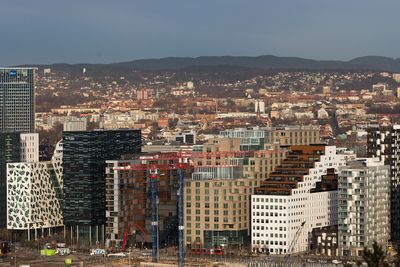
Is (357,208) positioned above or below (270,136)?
below

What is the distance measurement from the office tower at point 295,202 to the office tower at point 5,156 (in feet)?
70.1

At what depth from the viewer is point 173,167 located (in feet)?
311

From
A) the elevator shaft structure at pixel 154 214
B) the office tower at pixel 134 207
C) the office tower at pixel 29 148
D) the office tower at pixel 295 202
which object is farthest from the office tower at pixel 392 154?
the office tower at pixel 29 148

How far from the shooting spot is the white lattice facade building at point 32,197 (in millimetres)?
98250

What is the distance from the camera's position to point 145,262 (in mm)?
82938

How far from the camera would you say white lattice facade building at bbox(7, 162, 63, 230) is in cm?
9825

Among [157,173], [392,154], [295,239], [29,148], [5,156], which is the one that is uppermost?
[392,154]

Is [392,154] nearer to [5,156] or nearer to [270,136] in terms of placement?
[270,136]

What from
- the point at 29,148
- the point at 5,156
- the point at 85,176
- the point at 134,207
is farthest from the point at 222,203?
the point at 29,148

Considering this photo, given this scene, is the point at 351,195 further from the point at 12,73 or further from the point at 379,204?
the point at 12,73

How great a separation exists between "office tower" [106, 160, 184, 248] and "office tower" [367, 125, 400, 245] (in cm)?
1108

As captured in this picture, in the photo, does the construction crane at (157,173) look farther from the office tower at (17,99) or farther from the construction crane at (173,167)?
the office tower at (17,99)

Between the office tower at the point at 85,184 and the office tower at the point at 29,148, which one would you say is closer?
the office tower at the point at 85,184

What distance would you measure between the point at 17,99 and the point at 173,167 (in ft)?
188
